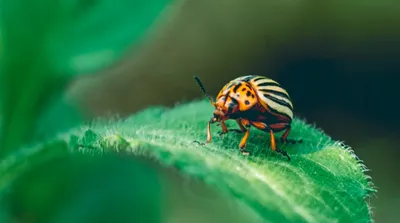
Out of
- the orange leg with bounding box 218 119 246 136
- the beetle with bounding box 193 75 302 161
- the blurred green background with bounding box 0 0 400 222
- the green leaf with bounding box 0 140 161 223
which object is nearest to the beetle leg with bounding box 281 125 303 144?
the beetle with bounding box 193 75 302 161

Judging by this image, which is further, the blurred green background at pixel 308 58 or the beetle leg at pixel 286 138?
the blurred green background at pixel 308 58

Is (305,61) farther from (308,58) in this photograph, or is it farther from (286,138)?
(286,138)

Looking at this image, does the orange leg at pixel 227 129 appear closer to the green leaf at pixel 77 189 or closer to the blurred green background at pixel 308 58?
the green leaf at pixel 77 189

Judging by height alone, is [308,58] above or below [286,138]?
above

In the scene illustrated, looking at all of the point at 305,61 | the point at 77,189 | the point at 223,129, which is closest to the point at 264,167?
the point at 223,129

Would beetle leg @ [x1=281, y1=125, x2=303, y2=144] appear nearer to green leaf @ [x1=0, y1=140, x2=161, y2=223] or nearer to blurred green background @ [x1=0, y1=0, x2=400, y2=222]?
green leaf @ [x1=0, y1=140, x2=161, y2=223]

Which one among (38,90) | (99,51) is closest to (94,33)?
(99,51)

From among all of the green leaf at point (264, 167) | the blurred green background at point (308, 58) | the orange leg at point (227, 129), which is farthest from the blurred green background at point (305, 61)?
the green leaf at point (264, 167)
